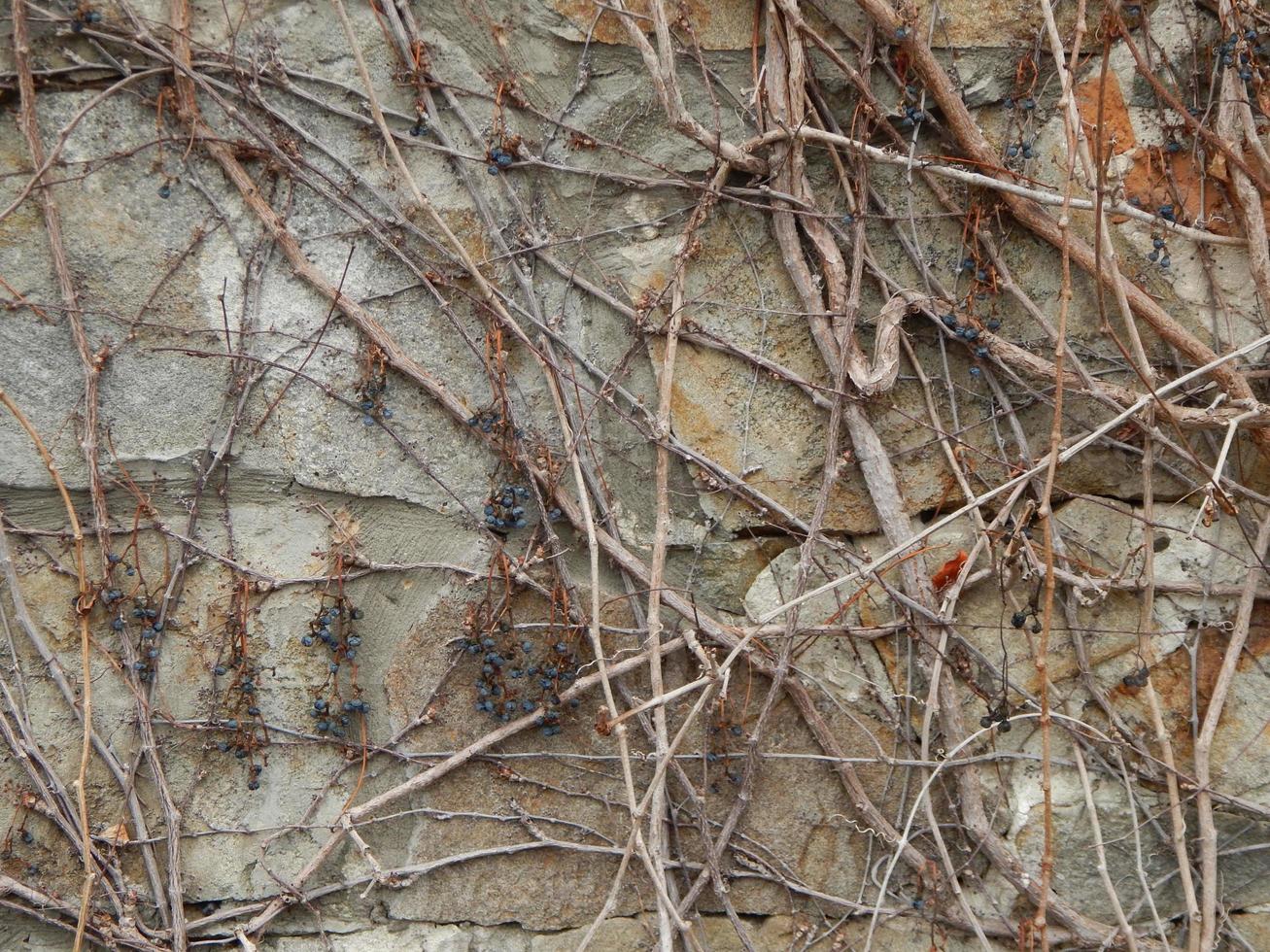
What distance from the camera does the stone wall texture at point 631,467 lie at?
2195mm

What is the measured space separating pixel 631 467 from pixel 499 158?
71cm

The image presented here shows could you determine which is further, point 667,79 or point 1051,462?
point 667,79

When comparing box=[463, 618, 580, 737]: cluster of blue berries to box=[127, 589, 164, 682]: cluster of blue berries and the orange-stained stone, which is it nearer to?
box=[127, 589, 164, 682]: cluster of blue berries

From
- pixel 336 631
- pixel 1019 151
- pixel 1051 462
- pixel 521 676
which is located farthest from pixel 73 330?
pixel 1019 151


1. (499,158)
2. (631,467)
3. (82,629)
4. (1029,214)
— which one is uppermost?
(499,158)

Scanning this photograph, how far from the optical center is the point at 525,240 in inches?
92.7

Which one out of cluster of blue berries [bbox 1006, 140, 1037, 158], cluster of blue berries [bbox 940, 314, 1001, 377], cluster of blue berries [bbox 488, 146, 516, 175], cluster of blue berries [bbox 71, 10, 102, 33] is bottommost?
cluster of blue berries [bbox 940, 314, 1001, 377]

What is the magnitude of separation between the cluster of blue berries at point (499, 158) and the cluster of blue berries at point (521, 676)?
3.17ft

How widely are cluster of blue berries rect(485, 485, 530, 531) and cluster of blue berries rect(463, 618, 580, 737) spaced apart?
201 mm

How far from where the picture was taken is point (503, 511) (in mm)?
2234

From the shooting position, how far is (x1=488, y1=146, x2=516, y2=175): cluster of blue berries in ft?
7.57

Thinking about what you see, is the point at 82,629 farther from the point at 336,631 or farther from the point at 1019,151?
the point at 1019,151

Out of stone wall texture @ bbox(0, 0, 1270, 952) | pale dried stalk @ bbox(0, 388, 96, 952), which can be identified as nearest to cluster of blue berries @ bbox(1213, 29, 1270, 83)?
stone wall texture @ bbox(0, 0, 1270, 952)

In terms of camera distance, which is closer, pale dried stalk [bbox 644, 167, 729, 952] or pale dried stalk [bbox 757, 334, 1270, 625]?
pale dried stalk [bbox 757, 334, 1270, 625]
